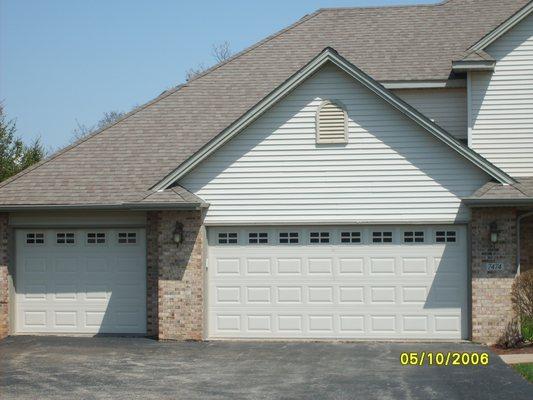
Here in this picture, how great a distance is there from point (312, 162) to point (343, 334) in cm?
374

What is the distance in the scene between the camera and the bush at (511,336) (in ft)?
56.5

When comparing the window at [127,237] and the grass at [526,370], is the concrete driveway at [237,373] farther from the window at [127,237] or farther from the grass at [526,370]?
the window at [127,237]

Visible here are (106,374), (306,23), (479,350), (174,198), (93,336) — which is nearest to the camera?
(106,374)

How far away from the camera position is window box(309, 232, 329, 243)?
18.2m

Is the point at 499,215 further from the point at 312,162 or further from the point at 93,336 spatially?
the point at 93,336

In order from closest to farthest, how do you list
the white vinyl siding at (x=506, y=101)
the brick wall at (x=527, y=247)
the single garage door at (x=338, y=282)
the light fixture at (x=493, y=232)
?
the light fixture at (x=493, y=232) < the single garage door at (x=338, y=282) < the brick wall at (x=527, y=247) < the white vinyl siding at (x=506, y=101)

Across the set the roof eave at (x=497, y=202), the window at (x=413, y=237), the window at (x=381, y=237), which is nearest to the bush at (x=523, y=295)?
the roof eave at (x=497, y=202)

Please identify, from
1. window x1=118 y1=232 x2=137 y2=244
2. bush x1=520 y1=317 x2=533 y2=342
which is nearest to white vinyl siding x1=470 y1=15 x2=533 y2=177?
bush x1=520 y1=317 x2=533 y2=342

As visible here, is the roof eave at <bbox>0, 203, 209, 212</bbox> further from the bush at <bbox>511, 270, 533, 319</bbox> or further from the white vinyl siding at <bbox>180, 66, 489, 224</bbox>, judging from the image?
the bush at <bbox>511, 270, 533, 319</bbox>

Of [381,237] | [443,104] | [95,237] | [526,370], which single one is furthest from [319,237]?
[526,370]

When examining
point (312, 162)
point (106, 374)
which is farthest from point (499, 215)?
Answer: point (106, 374)

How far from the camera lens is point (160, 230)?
18.3 m

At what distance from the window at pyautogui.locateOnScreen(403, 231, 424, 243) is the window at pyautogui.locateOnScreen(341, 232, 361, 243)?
97cm

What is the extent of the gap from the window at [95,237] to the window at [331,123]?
548 centimetres
